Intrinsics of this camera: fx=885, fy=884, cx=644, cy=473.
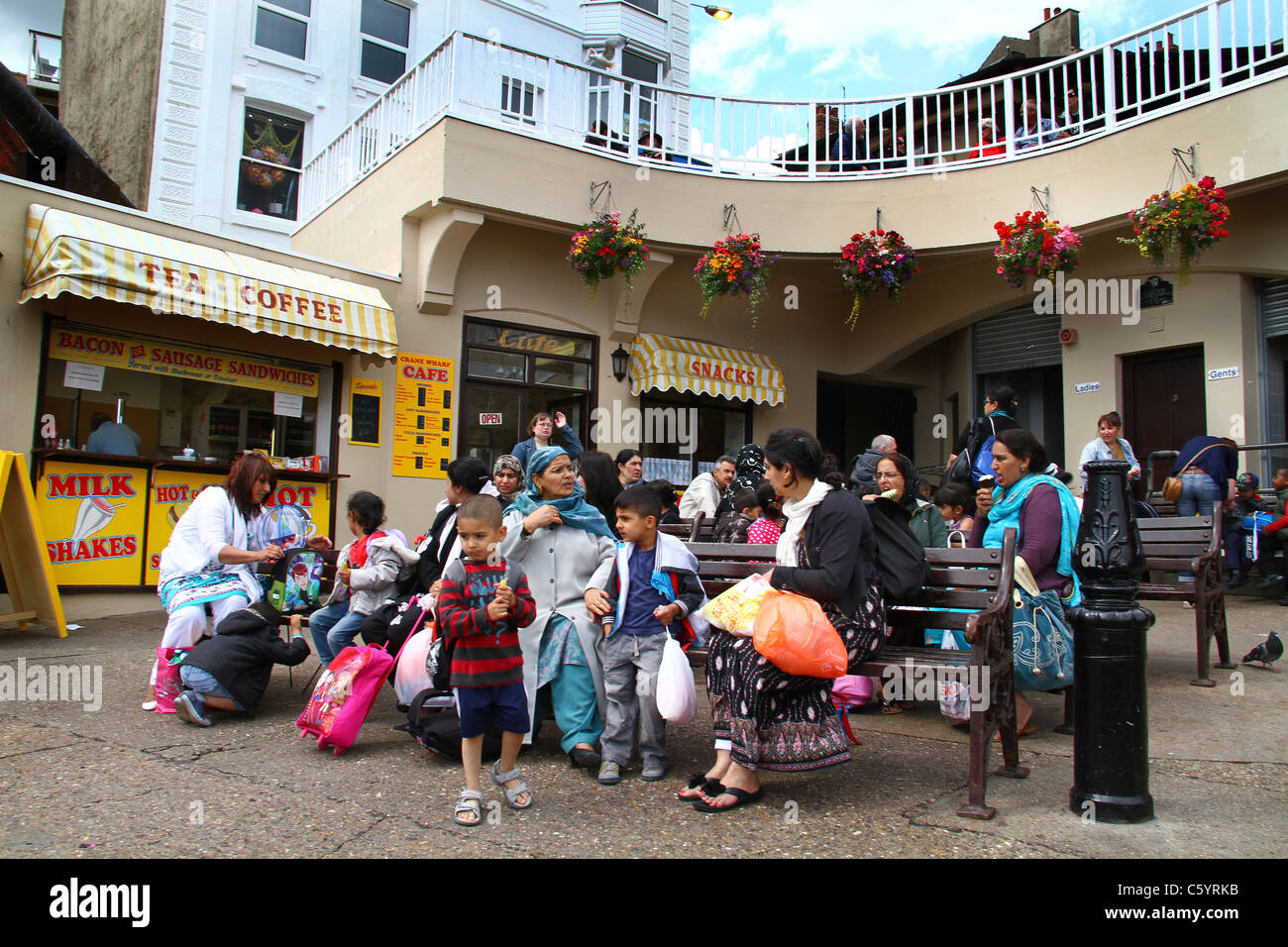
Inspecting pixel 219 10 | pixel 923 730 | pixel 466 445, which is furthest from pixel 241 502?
pixel 219 10

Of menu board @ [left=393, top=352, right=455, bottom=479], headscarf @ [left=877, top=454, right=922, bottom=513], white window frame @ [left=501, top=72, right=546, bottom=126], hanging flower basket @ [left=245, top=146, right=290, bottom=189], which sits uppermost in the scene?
hanging flower basket @ [left=245, top=146, right=290, bottom=189]

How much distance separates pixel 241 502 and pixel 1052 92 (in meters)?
10.8

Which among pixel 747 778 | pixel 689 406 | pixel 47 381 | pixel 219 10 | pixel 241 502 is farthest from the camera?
pixel 219 10

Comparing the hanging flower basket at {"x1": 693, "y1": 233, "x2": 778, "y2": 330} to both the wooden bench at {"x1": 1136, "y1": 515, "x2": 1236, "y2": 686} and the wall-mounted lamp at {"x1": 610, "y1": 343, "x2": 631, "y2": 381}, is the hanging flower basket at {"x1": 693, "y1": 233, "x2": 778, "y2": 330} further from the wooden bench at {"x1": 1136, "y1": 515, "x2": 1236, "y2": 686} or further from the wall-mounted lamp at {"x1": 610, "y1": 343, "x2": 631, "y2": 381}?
the wooden bench at {"x1": 1136, "y1": 515, "x2": 1236, "y2": 686}

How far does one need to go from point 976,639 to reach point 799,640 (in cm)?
73

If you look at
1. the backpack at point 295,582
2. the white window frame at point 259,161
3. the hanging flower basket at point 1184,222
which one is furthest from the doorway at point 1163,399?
the white window frame at point 259,161

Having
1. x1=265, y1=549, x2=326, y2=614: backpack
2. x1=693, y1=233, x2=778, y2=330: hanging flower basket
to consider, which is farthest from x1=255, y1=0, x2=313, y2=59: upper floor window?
x1=265, y1=549, x2=326, y2=614: backpack

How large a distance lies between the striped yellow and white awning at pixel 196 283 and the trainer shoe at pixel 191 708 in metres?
4.77

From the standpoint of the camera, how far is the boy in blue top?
4.08 m

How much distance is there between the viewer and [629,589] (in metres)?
4.29

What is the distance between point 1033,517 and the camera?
4.64m

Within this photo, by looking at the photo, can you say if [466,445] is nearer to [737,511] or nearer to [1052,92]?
[737,511]

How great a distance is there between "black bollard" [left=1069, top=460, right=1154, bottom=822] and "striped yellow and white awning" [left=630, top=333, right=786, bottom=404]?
9177 mm

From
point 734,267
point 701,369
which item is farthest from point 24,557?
point 701,369
